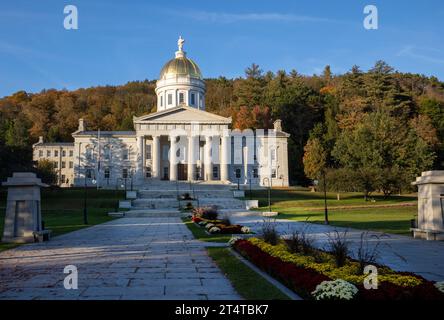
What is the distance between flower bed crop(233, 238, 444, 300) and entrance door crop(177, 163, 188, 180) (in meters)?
63.1

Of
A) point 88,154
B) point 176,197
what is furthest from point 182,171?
point 176,197

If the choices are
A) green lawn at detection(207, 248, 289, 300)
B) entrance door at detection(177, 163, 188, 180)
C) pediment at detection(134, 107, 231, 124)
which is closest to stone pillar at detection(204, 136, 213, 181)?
pediment at detection(134, 107, 231, 124)

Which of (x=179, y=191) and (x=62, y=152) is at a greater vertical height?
(x=62, y=152)

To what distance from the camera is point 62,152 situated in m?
89.4

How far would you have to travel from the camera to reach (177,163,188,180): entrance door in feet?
249

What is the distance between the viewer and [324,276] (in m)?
8.62

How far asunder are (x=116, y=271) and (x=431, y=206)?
1329cm

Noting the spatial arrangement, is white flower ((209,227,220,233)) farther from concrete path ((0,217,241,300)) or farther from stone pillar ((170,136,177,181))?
stone pillar ((170,136,177,181))

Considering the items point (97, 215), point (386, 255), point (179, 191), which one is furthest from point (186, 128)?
point (386, 255)
